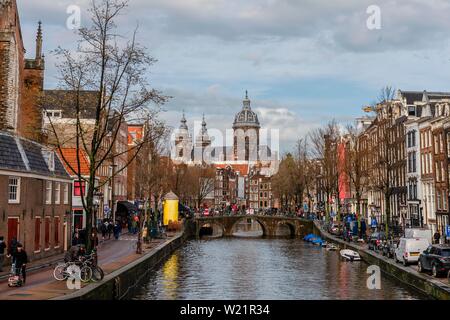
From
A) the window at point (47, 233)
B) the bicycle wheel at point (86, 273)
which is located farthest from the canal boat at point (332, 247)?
the bicycle wheel at point (86, 273)

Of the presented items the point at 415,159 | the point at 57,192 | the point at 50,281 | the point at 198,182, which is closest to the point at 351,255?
the point at 415,159

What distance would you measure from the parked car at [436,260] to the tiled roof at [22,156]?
2537cm

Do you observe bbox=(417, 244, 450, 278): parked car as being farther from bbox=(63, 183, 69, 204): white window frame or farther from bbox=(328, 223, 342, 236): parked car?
bbox=(328, 223, 342, 236): parked car

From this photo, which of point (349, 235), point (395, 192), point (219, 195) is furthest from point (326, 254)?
point (219, 195)

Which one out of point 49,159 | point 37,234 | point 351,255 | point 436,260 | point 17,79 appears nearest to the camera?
point 436,260

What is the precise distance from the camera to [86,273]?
88.6 ft

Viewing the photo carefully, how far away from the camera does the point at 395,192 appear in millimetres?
76312

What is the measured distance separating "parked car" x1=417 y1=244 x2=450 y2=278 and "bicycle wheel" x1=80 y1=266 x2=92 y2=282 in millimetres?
18538

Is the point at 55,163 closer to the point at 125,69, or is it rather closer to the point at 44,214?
the point at 44,214

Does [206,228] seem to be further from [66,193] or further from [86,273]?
[86,273]

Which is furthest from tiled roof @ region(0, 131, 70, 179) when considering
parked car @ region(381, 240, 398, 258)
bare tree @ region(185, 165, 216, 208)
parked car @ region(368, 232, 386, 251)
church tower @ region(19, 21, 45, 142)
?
bare tree @ region(185, 165, 216, 208)

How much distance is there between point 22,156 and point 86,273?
1325cm
